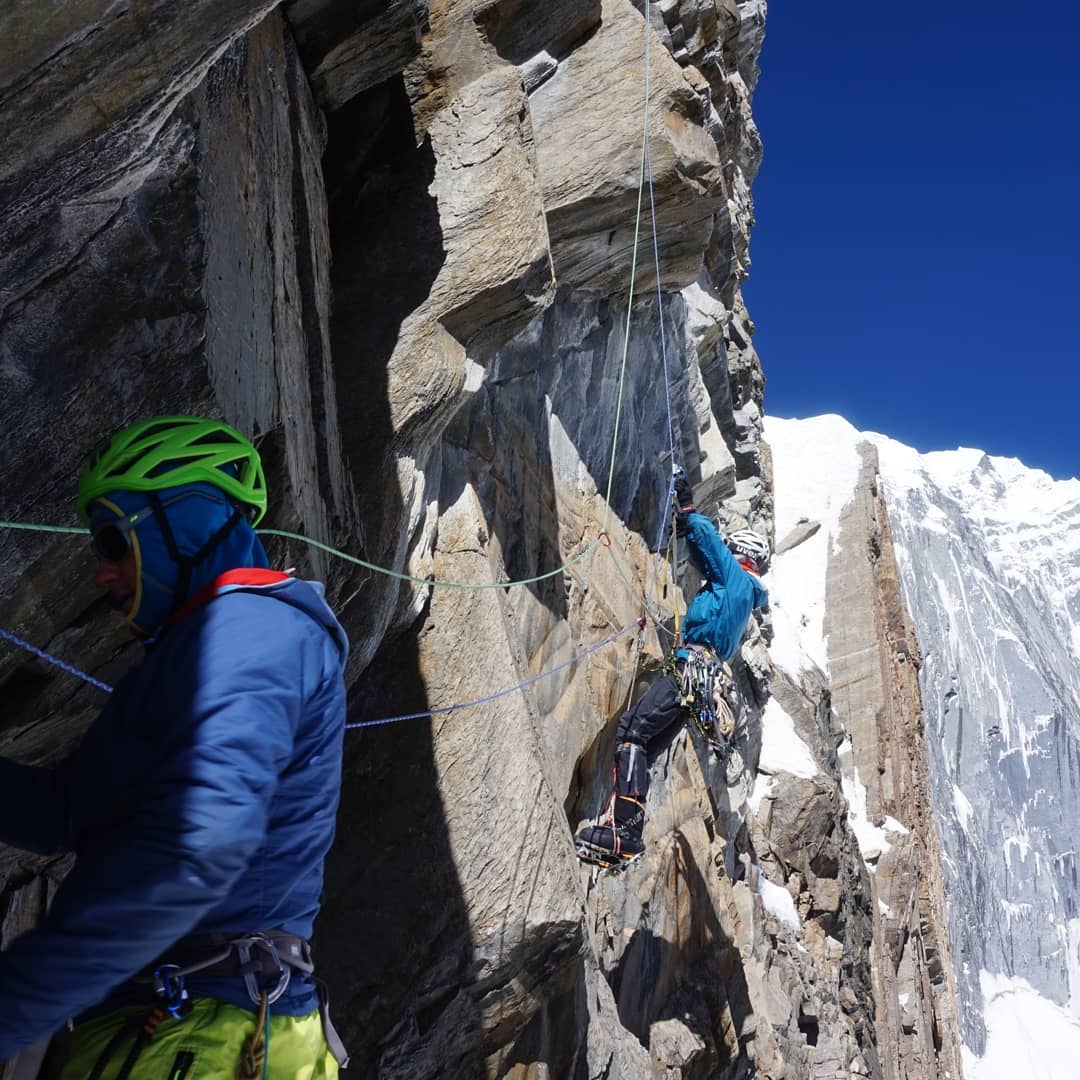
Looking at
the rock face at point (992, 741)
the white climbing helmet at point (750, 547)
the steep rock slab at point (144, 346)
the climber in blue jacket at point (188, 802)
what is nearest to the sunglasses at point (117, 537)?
the climber in blue jacket at point (188, 802)

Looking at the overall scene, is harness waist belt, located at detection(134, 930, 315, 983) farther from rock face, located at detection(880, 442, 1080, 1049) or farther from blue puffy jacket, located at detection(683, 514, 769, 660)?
rock face, located at detection(880, 442, 1080, 1049)

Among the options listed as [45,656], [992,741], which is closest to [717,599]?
[45,656]

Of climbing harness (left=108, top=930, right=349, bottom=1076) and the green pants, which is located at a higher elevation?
climbing harness (left=108, top=930, right=349, bottom=1076)

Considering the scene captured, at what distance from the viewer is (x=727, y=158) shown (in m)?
16.1

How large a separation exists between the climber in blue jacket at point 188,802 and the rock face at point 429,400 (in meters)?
0.89

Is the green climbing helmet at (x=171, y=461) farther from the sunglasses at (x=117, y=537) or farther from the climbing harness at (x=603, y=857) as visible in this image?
the climbing harness at (x=603, y=857)

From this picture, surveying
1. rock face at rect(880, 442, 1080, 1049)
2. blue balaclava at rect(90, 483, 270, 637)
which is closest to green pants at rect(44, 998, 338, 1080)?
blue balaclava at rect(90, 483, 270, 637)

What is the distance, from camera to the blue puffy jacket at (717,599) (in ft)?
30.9

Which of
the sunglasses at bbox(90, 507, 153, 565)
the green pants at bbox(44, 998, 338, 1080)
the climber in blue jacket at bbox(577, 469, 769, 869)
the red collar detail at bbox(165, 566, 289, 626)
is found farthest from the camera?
the climber in blue jacket at bbox(577, 469, 769, 869)

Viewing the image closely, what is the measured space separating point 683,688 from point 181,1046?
22.8ft

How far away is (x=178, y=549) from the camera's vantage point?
8.32 ft

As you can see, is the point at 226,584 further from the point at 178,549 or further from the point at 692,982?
the point at 692,982

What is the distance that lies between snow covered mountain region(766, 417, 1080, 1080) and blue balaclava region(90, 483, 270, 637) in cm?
3294

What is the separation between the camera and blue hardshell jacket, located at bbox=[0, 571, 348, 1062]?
2.02 m
